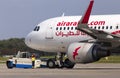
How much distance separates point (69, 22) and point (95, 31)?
17.1 ft

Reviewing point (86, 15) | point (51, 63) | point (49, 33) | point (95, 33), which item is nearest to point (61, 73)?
point (86, 15)

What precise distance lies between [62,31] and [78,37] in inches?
81.4

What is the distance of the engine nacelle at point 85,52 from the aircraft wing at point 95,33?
73 cm

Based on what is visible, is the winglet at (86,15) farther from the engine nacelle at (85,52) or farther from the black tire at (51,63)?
the black tire at (51,63)

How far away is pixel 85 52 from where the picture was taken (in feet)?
130

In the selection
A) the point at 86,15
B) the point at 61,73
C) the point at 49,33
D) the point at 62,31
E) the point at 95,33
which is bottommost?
the point at 61,73

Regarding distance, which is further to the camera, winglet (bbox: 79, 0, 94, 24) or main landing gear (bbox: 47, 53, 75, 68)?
main landing gear (bbox: 47, 53, 75, 68)

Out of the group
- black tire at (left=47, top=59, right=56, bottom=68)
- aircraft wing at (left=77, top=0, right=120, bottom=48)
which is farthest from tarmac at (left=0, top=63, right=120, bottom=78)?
black tire at (left=47, top=59, right=56, bottom=68)

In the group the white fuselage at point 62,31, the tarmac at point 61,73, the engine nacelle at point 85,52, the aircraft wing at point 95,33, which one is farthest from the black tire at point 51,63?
the tarmac at point 61,73

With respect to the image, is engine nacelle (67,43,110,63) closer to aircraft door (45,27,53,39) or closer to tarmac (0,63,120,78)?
tarmac (0,63,120,78)

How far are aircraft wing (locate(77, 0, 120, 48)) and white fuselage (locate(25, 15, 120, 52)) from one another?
0.93 metres

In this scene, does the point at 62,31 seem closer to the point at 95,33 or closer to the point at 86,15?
the point at 95,33

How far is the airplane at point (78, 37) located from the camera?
128 ft

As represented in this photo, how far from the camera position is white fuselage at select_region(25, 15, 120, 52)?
41031 millimetres
